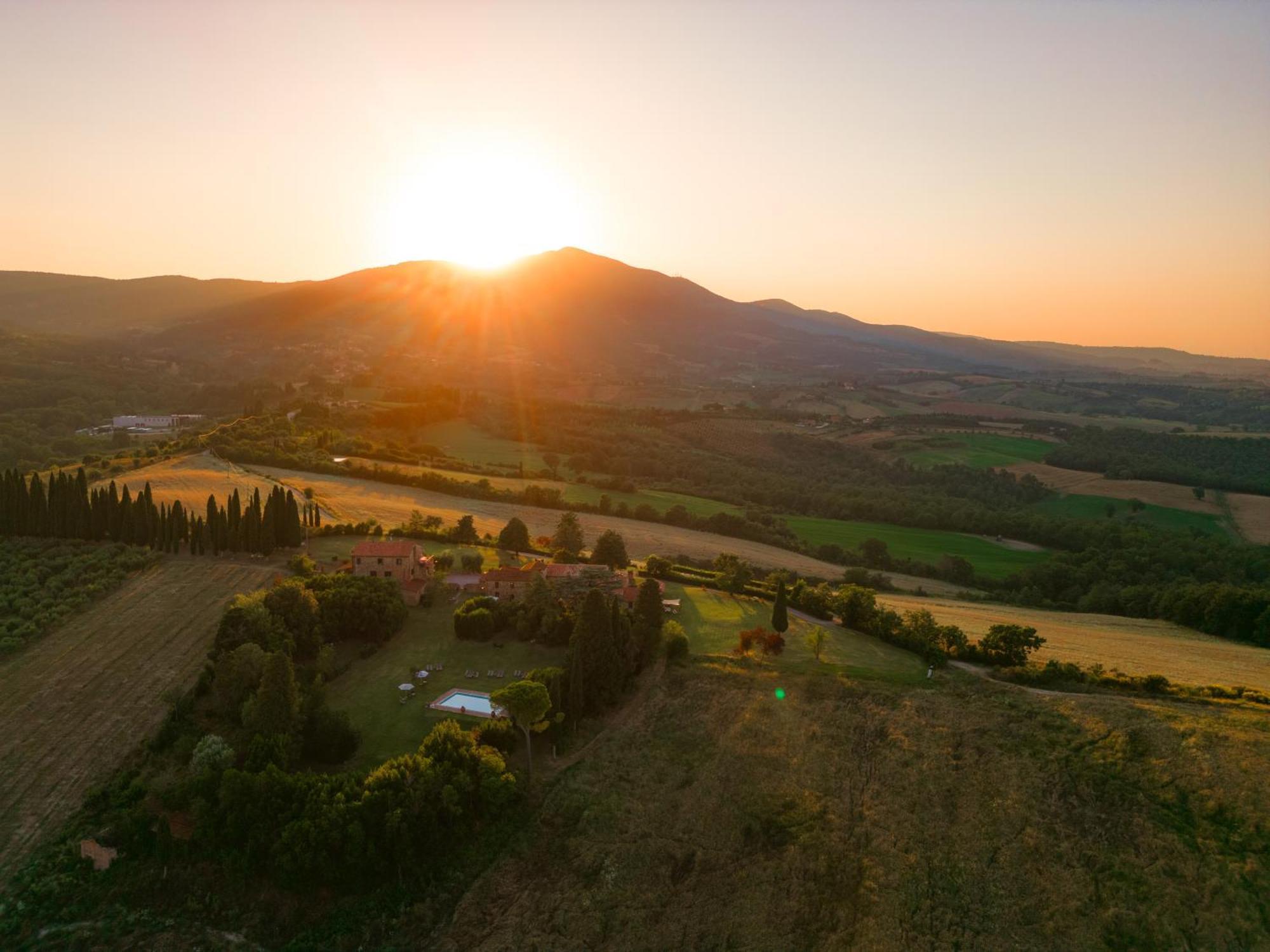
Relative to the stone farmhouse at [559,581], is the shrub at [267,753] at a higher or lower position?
lower

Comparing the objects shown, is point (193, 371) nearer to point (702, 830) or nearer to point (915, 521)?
point (915, 521)

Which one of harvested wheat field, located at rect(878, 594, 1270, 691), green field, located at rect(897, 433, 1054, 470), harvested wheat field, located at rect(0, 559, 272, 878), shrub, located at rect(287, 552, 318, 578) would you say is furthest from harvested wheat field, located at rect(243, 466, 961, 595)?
green field, located at rect(897, 433, 1054, 470)

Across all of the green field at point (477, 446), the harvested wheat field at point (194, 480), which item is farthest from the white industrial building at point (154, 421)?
the harvested wheat field at point (194, 480)

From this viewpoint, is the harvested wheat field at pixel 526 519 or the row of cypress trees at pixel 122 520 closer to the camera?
the row of cypress trees at pixel 122 520

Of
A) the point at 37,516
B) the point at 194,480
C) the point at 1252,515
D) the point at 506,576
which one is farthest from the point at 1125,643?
the point at 194,480

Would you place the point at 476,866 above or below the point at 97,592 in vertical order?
below

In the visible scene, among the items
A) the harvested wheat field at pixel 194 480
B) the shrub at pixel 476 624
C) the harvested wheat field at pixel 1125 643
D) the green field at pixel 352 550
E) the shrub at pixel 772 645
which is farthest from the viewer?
the harvested wheat field at pixel 194 480

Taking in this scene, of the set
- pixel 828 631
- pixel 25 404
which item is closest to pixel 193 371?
pixel 25 404

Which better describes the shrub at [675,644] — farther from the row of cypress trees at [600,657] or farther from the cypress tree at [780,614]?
the cypress tree at [780,614]
